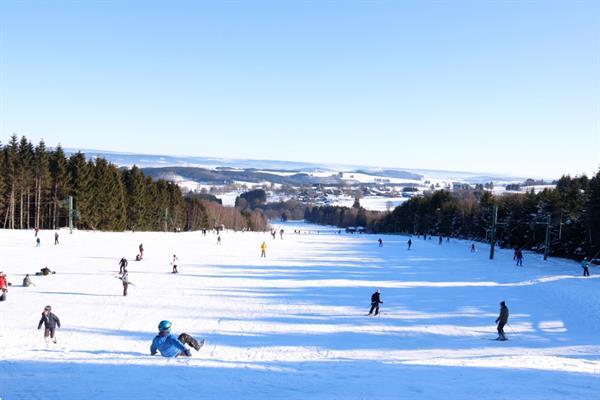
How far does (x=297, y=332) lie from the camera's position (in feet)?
55.1

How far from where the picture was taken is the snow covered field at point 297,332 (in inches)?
381

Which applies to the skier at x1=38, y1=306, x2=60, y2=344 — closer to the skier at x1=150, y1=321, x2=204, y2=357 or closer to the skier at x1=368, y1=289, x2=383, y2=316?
the skier at x1=150, y1=321, x2=204, y2=357

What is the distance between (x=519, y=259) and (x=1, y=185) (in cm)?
5742

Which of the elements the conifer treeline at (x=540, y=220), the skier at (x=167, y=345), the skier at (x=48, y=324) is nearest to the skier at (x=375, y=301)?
the skier at (x=167, y=345)

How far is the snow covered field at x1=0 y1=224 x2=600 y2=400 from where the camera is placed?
968 centimetres

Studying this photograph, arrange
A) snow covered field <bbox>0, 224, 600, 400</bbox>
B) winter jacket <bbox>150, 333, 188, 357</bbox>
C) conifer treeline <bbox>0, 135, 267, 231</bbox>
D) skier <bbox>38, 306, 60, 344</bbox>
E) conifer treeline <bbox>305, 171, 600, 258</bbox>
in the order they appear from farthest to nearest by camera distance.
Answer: conifer treeline <bbox>0, 135, 267, 231</bbox> < conifer treeline <bbox>305, 171, 600, 258</bbox> < skier <bbox>38, 306, 60, 344</bbox> < winter jacket <bbox>150, 333, 188, 357</bbox> < snow covered field <bbox>0, 224, 600, 400</bbox>

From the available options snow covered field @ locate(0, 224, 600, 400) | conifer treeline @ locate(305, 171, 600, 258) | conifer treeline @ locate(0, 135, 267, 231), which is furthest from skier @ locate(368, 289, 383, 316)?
conifer treeline @ locate(0, 135, 267, 231)

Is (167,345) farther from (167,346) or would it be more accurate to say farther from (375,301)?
(375,301)

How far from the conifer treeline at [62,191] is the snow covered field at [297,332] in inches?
1134

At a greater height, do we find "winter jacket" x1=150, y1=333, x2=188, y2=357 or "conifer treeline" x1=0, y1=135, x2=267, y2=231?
"conifer treeline" x1=0, y1=135, x2=267, y2=231

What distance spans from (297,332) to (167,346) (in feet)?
17.8

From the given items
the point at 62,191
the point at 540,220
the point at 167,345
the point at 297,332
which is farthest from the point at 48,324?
the point at 62,191

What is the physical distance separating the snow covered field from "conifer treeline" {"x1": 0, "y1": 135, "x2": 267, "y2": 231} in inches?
1134

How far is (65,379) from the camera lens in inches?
381
